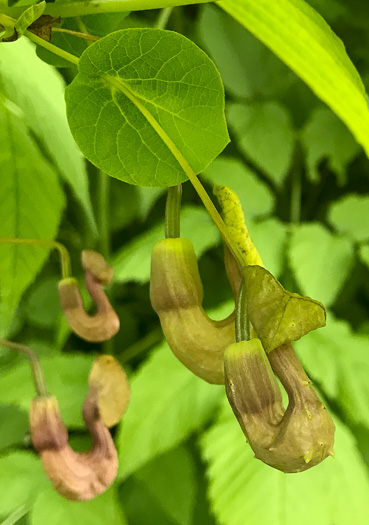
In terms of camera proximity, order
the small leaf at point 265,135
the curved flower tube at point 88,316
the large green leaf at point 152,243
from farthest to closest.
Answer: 1. the small leaf at point 265,135
2. the large green leaf at point 152,243
3. the curved flower tube at point 88,316

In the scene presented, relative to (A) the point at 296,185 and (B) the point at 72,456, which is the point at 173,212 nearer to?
(B) the point at 72,456

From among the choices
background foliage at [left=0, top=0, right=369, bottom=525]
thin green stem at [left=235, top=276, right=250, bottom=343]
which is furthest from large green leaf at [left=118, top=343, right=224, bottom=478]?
thin green stem at [left=235, top=276, right=250, bottom=343]

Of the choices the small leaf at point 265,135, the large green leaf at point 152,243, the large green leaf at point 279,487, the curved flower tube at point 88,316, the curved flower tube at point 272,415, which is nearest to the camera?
the curved flower tube at point 272,415

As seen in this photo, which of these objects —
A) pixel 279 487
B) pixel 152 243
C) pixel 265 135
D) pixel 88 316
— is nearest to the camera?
pixel 88 316

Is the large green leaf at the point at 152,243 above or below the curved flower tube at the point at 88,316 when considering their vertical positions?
below

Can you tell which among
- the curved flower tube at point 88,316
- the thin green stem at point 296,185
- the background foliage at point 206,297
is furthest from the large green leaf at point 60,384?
the thin green stem at point 296,185

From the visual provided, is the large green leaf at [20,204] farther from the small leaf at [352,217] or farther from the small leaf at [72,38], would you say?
the small leaf at [352,217]

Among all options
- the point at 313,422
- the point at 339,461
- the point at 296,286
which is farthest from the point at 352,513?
the point at 313,422

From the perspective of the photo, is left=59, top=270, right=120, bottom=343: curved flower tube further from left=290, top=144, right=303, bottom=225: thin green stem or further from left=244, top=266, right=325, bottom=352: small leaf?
left=290, top=144, right=303, bottom=225: thin green stem

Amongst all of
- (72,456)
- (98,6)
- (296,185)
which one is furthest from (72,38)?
(296,185)
